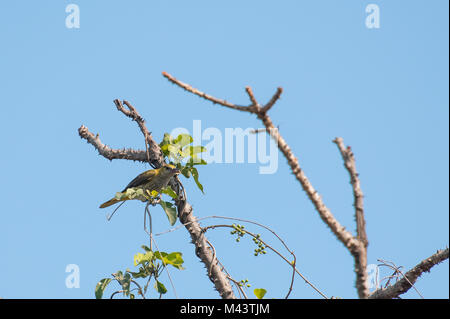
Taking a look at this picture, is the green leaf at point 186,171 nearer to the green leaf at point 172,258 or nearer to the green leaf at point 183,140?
the green leaf at point 183,140

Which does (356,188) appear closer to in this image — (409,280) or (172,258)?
(409,280)

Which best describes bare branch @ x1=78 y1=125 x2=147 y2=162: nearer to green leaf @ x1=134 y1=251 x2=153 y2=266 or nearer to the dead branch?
green leaf @ x1=134 y1=251 x2=153 y2=266

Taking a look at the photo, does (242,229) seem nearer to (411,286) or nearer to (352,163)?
(411,286)

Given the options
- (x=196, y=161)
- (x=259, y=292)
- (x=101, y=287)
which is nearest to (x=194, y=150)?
(x=196, y=161)

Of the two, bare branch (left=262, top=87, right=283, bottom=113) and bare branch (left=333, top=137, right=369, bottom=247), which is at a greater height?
bare branch (left=262, top=87, right=283, bottom=113)

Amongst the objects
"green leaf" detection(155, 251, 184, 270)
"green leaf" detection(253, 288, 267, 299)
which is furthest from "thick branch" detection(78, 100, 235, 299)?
"green leaf" detection(253, 288, 267, 299)

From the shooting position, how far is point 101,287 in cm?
398

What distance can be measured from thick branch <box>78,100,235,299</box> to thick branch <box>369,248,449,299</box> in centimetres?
163

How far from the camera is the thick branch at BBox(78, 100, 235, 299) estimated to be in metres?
4.25

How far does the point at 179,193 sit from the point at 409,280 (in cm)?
246

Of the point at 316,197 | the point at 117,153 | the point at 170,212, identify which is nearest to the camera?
the point at 316,197

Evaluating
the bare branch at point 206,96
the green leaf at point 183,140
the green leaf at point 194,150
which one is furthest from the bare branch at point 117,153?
the bare branch at point 206,96
